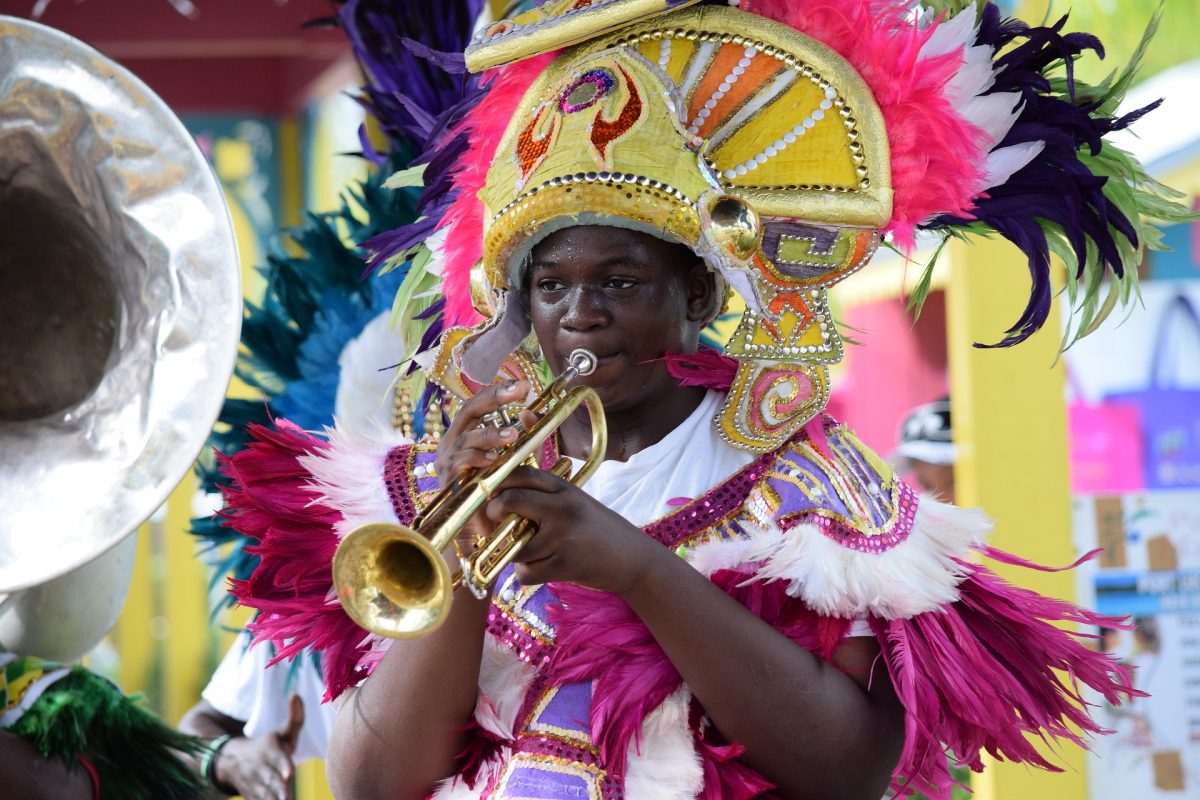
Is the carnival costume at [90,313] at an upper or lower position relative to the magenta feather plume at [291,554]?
upper

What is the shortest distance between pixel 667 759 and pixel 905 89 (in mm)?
1083

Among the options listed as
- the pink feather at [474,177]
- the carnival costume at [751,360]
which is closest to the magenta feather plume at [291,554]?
the carnival costume at [751,360]

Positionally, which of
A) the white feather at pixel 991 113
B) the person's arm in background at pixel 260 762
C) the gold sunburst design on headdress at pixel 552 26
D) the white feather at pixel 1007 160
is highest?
the gold sunburst design on headdress at pixel 552 26

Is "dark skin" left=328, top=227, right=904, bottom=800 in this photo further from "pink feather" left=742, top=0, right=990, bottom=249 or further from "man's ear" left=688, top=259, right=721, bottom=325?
"pink feather" left=742, top=0, right=990, bottom=249

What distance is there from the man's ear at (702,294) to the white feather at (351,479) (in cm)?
56

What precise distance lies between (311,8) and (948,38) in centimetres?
553

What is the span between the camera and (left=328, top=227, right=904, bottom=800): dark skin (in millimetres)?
1911

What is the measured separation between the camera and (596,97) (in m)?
2.18

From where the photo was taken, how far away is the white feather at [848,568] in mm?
2076

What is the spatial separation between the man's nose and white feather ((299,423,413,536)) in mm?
441

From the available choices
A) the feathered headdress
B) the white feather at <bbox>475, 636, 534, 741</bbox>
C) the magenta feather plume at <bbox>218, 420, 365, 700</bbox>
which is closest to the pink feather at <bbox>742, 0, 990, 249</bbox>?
the feathered headdress

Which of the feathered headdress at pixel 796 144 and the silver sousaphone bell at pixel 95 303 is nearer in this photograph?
the feathered headdress at pixel 796 144

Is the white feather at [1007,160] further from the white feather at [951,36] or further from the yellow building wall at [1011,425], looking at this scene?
the yellow building wall at [1011,425]

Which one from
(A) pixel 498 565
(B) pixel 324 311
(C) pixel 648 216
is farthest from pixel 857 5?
(B) pixel 324 311
